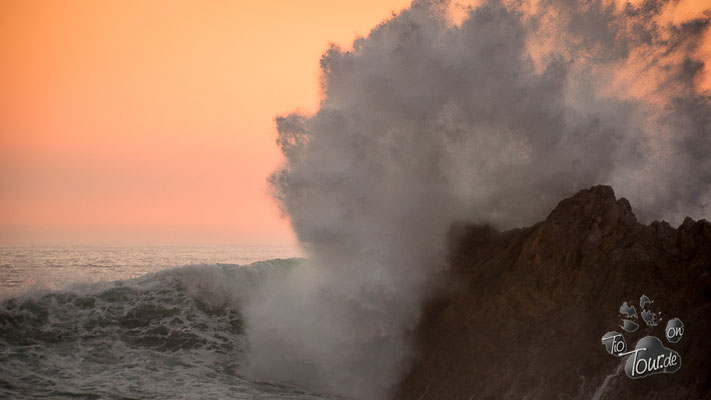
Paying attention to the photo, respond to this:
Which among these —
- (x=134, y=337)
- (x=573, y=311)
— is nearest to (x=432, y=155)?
(x=573, y=311)

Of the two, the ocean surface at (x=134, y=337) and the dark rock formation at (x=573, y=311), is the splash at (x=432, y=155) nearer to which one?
the ocean surface at (x=134, y=337)

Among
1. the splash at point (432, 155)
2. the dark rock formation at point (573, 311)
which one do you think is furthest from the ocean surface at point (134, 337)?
→ the dark rock formation at point (573, 311)

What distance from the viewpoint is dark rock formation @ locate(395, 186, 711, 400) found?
6.89 m

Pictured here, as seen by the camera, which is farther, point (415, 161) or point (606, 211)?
point (415, 161)

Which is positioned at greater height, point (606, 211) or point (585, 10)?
point (585, 10)

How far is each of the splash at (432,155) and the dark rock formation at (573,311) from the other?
121cm

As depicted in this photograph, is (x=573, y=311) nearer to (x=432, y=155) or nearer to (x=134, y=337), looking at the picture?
(x=432, y=155)

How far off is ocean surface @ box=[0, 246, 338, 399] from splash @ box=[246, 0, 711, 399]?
1094 mm

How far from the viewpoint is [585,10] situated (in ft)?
36.2

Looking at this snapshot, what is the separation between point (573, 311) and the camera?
7.59 m

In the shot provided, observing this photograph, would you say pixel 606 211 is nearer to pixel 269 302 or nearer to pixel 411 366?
pixel 411 366

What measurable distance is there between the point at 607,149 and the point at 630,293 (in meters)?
3.34

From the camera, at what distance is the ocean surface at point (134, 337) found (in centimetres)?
964

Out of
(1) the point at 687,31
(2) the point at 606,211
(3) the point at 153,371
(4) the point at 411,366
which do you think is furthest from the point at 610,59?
(3) the point at 153,371
